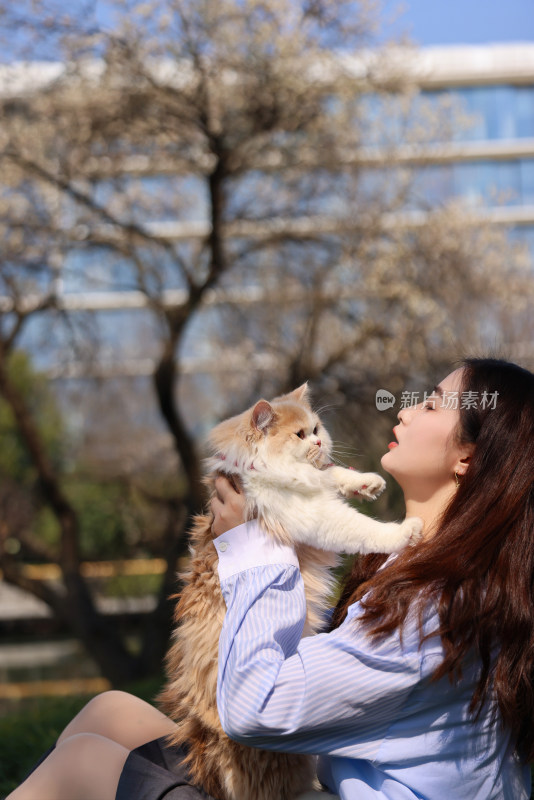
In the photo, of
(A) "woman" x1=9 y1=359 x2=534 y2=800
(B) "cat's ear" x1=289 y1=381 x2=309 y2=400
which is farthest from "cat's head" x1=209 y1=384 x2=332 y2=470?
(A) "woman" x1=9 y1=359 x2=534 y2=800

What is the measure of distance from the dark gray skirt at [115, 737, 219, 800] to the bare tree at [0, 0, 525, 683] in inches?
191

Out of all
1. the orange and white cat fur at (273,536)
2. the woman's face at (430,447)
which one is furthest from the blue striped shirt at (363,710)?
the woman's face at (430,447)

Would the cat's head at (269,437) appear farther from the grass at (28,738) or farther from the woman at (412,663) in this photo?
the grass at (28,738)

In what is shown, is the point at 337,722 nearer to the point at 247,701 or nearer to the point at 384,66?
the point at 247,701

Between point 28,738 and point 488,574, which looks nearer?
point 488,574

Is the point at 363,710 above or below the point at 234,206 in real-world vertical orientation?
above

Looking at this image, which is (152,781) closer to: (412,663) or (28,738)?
(412,663)

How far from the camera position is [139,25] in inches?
238

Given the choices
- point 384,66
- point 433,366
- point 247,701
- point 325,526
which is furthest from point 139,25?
point 247,701

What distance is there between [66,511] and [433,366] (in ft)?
11.9

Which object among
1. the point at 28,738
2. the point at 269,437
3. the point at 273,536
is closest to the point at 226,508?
the point at 273,536

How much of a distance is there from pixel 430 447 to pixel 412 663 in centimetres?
44

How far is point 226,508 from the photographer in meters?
1.55

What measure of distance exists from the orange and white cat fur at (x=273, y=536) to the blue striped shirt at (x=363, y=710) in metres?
0.16
